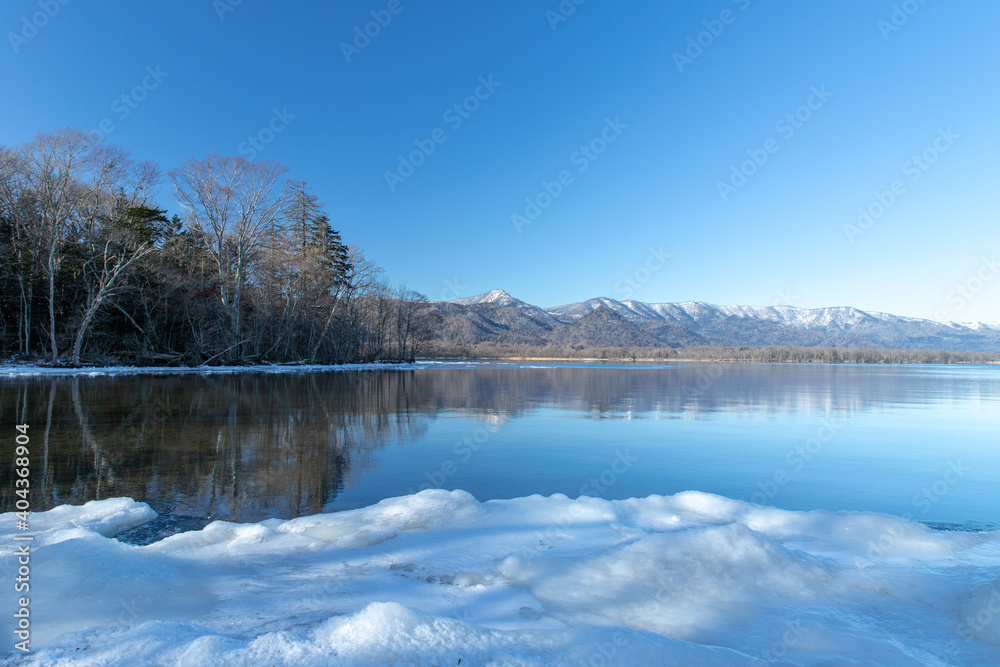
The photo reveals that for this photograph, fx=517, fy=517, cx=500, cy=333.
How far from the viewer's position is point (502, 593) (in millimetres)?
3227

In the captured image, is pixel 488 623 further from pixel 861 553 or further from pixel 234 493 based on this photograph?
pixel 234 493

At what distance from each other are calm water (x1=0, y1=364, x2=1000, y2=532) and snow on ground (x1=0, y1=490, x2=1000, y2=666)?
→ 145 centimetres

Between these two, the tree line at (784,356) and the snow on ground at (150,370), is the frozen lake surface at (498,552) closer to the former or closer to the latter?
the snow on ground at (150,370)

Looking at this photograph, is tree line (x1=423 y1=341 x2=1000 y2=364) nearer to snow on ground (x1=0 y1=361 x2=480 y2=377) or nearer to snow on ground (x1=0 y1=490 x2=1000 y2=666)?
snow on ground (x1=0 y1=361 x2=480 y2=377)

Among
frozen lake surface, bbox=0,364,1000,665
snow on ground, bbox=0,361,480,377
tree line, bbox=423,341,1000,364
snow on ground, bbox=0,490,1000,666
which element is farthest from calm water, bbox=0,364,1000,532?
tree line, bbox=423,341,1000,364

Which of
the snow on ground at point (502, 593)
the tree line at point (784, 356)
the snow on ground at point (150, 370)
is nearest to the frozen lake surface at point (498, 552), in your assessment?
the snow on ground at point (502, 593)

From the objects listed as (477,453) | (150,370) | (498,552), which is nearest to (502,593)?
(498,552)

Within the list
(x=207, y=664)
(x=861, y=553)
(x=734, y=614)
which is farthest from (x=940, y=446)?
(x=207, y=664)

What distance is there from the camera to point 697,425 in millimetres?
12461

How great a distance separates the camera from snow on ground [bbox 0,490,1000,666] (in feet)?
7.48

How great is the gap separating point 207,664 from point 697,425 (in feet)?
39.5

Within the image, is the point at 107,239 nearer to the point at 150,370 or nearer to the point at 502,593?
the point at 150,370

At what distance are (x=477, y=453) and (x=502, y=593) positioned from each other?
5576 millimetres

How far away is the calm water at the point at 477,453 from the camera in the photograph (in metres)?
6.09
